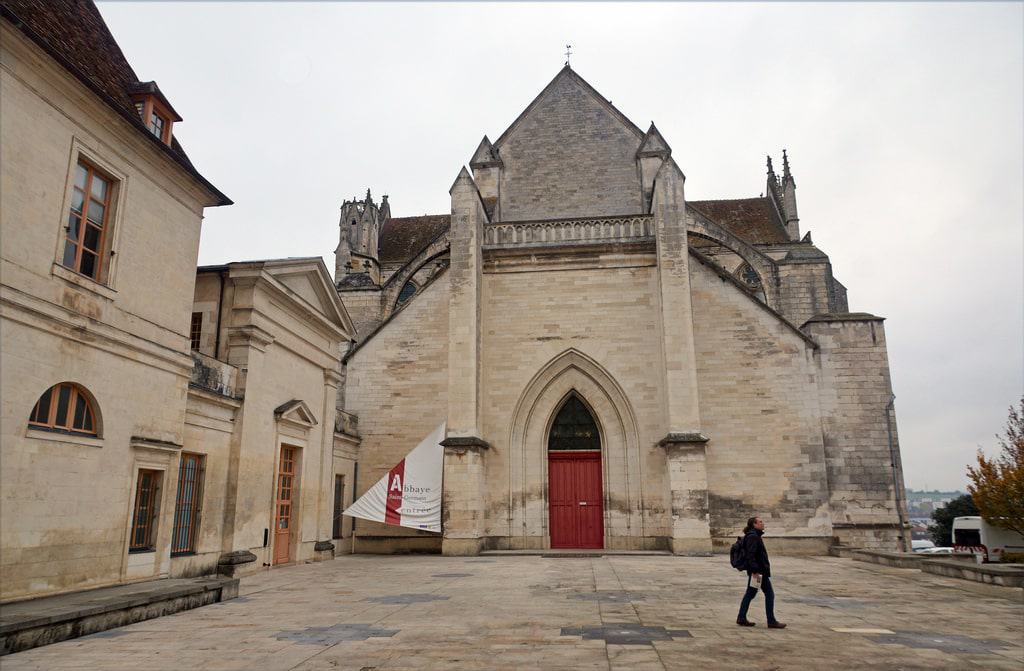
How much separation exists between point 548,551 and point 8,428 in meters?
11.7

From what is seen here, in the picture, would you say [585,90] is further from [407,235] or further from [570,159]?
[407,235]

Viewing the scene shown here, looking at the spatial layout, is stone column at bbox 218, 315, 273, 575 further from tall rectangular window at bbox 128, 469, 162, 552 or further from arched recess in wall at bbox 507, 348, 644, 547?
arched recess in wall at bbox 507, 348, 644, 547

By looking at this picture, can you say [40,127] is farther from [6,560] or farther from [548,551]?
[548,551]

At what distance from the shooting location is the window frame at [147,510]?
9164 millimetres

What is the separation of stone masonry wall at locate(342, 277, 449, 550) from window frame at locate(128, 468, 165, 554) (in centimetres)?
856

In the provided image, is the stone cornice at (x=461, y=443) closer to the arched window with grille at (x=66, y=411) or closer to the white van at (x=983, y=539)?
the arched window with grille at (x=66, y=411)

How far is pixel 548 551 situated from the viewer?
A: 53.1ft

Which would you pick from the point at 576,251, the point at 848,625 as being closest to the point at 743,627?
the point at 848,625

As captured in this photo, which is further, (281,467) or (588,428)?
(588,428)

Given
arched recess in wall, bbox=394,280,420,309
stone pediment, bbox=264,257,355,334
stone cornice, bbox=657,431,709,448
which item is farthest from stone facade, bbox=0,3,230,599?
arched recess in wall, bbox=394,280,420,309

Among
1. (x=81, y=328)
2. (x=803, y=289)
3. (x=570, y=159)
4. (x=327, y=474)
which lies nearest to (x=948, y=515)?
(x=803, y=289)

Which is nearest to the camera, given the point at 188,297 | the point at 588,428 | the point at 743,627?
the point at 743,627

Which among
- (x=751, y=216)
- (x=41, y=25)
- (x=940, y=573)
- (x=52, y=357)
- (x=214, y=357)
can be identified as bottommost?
(x=940, y=573)

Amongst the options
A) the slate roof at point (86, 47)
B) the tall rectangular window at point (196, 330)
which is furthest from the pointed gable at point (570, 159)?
the slate roof at point (86, 47)
